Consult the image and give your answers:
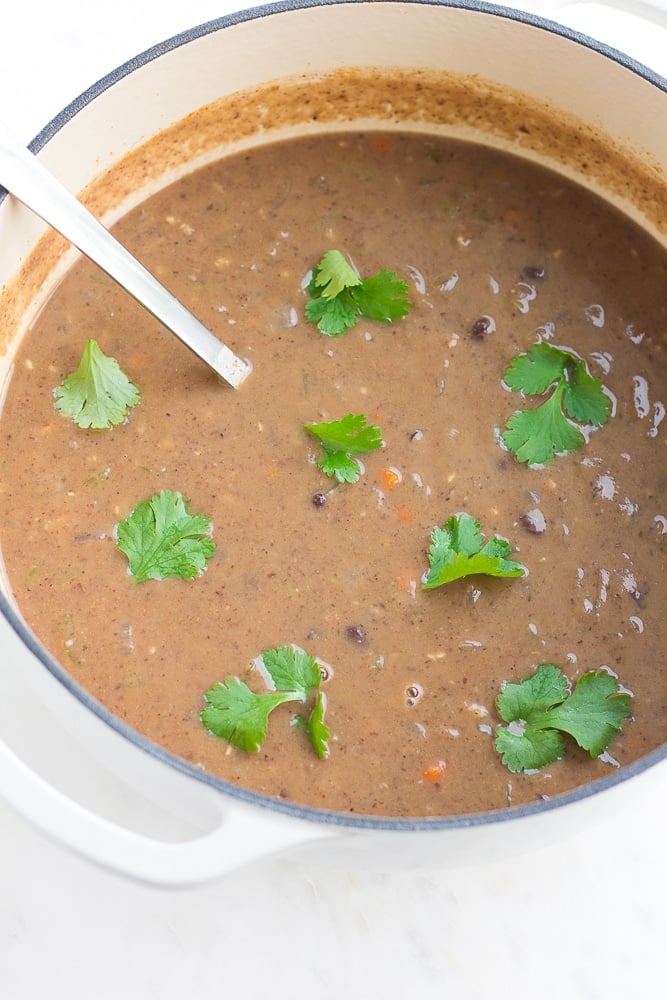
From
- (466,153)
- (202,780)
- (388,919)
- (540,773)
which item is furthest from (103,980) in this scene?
(466,153)

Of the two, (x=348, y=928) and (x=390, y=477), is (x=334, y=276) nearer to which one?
(x=390, y=477)

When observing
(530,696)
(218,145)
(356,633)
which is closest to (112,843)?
(356,633)

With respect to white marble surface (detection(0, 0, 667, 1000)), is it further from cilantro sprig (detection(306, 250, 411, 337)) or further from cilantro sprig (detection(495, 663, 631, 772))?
cilantro sprig (detection(306, 250, 411, 337))

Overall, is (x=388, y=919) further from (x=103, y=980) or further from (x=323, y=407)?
(x=323, y=407)

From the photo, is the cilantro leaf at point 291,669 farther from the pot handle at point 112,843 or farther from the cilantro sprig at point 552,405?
the cilantro sprig at point 552,405

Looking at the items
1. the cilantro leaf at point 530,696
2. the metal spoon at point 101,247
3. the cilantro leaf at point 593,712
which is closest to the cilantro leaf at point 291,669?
the cilantro leaf at point 530,696

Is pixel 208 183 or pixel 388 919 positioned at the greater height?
pixel 208 183
